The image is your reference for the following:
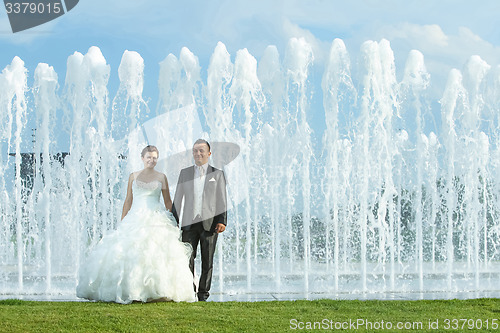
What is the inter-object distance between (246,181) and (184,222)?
25.9 ft

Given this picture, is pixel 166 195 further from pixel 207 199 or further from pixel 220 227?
pixel 220 227

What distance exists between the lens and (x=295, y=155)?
1403cm

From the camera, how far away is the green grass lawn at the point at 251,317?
215 inches

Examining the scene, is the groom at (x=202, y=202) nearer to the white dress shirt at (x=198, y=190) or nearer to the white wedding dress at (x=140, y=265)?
the white dress shirt at (x=198, y=190)

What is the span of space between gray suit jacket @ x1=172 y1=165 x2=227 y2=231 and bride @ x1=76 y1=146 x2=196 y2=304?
7.1 inches

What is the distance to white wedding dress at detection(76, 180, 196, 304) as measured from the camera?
21.8 ft

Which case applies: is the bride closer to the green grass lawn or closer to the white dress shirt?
the green grass lawn

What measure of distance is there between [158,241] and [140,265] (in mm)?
329

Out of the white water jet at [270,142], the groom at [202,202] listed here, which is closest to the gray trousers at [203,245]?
the groom at [202,202]

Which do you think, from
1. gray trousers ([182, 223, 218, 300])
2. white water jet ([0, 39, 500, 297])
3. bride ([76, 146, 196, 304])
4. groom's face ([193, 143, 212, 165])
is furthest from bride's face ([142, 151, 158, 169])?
white water jet ([0, 39, 500, 297])

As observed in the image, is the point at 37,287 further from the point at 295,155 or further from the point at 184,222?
the point at 295,155

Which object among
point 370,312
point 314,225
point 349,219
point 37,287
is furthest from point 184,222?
point 314,225

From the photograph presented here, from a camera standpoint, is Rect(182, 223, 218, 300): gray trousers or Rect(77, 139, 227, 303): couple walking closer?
Rect(77, 139, 227, 303): couple walking

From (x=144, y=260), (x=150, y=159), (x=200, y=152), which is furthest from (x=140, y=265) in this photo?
(x=200, y=152)
